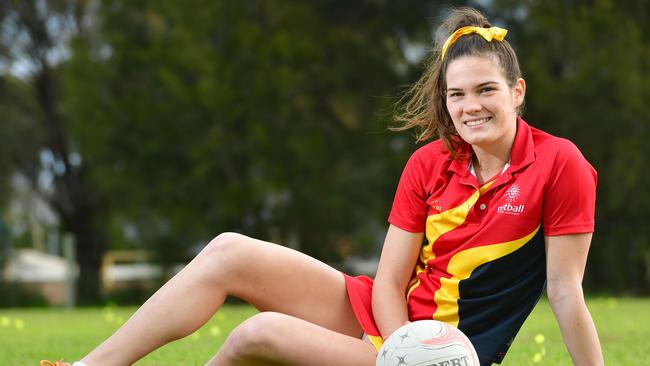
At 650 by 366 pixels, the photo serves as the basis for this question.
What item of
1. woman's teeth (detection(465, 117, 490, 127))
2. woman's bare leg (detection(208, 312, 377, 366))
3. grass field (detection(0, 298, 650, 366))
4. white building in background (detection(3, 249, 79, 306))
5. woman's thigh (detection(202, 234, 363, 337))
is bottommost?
white building in background (detection(3, 249, 79, 306))

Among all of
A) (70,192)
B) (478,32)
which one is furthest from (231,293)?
(70,192)

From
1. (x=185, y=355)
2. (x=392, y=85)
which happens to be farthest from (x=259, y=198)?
(x=185, y=355)

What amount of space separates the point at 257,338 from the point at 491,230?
3.21 ft

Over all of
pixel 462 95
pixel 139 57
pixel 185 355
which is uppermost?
pixel 139 57

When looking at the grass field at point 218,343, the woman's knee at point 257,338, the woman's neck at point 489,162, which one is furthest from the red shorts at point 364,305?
the grass field at point 218,343

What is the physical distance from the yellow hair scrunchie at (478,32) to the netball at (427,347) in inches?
44.1

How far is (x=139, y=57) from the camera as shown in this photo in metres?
24.1

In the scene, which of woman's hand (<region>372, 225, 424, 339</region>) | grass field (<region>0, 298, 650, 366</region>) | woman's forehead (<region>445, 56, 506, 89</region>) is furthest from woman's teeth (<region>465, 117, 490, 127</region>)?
grass field (<region>0, 298, 650, 366</region>)

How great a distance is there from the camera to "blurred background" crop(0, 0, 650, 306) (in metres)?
21.6

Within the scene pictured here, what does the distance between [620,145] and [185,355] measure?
53.3 feet

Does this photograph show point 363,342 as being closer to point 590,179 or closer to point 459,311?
point 459,311

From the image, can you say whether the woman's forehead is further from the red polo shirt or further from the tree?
the tree

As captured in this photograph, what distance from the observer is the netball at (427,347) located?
3.68m

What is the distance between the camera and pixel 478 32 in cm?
412
